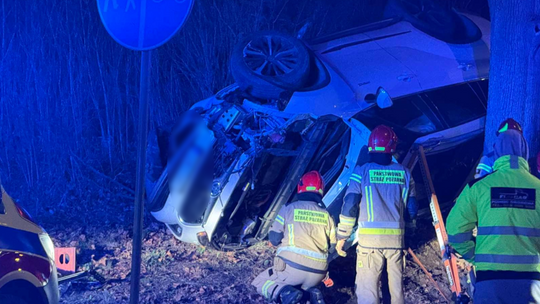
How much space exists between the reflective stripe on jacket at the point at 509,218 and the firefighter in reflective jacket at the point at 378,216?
141 cm

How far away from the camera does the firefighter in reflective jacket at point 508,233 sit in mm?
3584

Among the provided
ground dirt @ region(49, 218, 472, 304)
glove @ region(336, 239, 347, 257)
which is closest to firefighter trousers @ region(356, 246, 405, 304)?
glove @ region(336, 239, 347, 257)

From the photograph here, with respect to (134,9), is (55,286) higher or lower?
lower

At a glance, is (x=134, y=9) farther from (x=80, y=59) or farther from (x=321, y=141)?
(x=80, y=59)

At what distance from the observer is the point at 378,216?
5078 millimetres

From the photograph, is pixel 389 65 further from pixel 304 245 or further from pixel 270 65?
pixel 304 245

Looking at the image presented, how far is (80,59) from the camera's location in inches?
372

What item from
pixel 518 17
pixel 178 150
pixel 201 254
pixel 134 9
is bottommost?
pixel 201 254

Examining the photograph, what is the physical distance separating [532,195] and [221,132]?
11.5 ft

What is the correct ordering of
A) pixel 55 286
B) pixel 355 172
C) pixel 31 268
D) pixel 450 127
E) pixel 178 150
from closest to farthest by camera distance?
1. pixel 31 268
2. pixel 55 286
3. pixel 355 172
4. pixel 450 127
5. pixel 178 150

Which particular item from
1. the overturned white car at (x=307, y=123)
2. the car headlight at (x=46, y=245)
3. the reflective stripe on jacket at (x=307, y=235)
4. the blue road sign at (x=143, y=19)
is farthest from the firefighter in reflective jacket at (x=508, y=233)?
the car headlight at (x=46, y=245)

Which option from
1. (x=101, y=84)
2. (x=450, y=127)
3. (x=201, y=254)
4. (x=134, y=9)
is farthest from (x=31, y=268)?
(x=101, y=84)

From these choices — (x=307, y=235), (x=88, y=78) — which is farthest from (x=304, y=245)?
(x=88, y=78)

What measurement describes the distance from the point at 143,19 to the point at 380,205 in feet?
8.74
